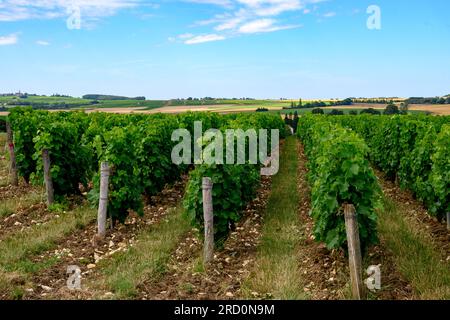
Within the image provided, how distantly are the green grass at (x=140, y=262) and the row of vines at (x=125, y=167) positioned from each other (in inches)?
32.6

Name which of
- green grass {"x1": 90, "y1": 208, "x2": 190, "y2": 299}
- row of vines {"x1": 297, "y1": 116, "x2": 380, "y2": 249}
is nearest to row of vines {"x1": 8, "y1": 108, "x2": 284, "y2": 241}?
green grass {"x1": 90, "y1": 208, "x2": 190, "y2": 299}

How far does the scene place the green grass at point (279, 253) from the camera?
6910 mm

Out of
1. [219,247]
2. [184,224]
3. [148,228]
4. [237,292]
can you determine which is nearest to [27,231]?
[148,228]

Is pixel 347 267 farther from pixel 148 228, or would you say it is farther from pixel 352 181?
pixel 148 228

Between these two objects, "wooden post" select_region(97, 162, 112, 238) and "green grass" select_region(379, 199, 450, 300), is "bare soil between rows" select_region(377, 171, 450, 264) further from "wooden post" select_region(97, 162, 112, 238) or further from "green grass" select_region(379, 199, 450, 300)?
"wooden post" select_region(97, 162, 112, 238)

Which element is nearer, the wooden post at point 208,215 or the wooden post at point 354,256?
the wooden post at point 354,256

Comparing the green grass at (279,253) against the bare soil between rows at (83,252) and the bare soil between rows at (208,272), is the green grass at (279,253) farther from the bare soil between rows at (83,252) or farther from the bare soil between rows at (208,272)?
the bare soil between rows at (83,252)

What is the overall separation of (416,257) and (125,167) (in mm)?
6691

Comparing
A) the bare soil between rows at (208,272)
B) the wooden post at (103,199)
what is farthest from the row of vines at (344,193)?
the wooden post at (103,199)

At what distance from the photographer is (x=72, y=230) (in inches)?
401

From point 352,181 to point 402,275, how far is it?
68.0 inches

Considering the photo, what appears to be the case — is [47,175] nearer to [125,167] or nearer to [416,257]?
[125,167]

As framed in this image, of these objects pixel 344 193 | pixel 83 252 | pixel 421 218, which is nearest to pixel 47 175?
pixel 83 252

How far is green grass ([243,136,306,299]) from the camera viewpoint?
691 centimetres
